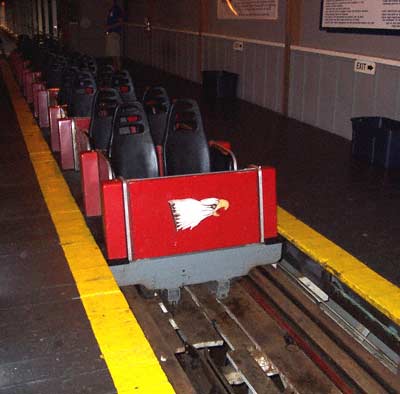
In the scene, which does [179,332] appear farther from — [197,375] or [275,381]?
[275,381]

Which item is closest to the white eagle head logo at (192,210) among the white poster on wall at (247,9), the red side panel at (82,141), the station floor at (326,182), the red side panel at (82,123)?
the station floor at (326,182)

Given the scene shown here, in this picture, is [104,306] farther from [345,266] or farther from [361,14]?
[361,14]

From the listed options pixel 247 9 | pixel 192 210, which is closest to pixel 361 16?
pixel 247 9

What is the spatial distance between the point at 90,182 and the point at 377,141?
285 cm

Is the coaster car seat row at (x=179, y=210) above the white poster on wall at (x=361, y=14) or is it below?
below

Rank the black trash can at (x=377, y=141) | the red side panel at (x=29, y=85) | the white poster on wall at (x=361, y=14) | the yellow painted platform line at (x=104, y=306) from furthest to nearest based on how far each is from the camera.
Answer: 1. the red side panel at (x=29, y=85)
2. the white poster on wall at (x=361, y=14)
3. the black trash can at (x=377, y=141)
4. the yellow painted platform line at (x=104, y=306)

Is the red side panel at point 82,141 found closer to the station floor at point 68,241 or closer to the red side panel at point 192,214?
the station floor at point 68,241

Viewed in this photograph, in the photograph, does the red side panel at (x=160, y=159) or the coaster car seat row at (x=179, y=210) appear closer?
the coaster car seat row at (x=179, y=210)

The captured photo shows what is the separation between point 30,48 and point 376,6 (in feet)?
28.5

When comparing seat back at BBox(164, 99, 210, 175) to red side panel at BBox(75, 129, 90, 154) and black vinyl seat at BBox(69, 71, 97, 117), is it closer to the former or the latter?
red side panel at BBox(75, 129, 90, 154)

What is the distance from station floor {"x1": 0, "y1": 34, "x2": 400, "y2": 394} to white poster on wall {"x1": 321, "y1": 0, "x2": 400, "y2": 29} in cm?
128

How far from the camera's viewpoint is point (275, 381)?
3291 mm

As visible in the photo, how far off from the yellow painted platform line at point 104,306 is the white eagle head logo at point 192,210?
494 mm

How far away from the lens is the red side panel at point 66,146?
221 inches
